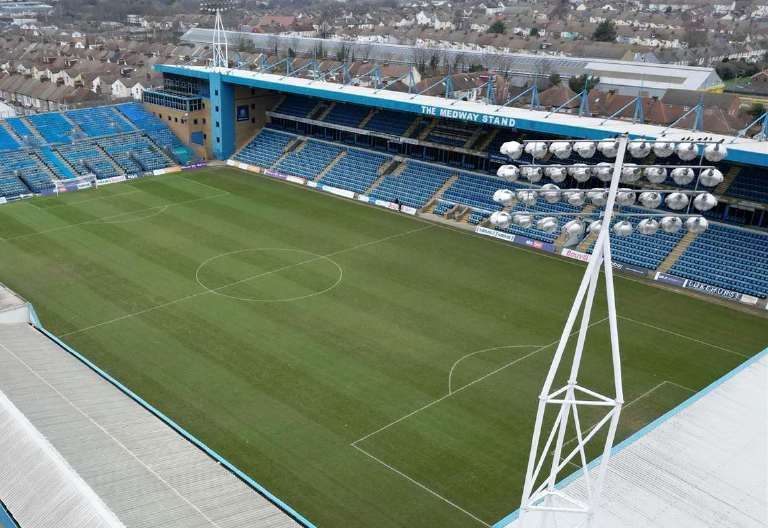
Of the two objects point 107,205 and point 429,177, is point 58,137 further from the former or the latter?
point 429,177

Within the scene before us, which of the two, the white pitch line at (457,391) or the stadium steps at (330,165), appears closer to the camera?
the white pitch line at (457,391)

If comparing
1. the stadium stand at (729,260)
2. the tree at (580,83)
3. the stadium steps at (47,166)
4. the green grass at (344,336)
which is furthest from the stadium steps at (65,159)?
the tree at (580,83)

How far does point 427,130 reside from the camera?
5706 cm

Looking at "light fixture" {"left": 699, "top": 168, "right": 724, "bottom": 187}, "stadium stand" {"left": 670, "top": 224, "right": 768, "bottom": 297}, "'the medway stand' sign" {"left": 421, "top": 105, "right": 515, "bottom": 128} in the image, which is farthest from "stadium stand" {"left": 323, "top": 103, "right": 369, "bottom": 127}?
"light fixture" {"left": 699, "top": 168, "right": 724, "bottom": 187}

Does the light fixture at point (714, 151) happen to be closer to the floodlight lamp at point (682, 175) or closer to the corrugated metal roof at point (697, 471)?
the floodlight lamp at point (682, 175)

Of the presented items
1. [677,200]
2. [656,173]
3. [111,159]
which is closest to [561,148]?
[656,173]

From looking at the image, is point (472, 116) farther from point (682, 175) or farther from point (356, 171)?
point (682, 175)

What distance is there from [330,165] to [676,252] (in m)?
29.6

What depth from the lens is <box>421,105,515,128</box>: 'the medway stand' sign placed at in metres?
46.2

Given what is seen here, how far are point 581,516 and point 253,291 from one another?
24171mm

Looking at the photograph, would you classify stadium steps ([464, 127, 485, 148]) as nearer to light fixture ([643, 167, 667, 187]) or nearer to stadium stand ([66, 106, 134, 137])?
stadium stand ([66, 106, 134, 137])

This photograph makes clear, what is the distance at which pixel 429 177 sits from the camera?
181 feet

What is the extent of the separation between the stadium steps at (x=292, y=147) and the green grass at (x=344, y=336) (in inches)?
493

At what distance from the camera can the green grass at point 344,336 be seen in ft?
77.6
